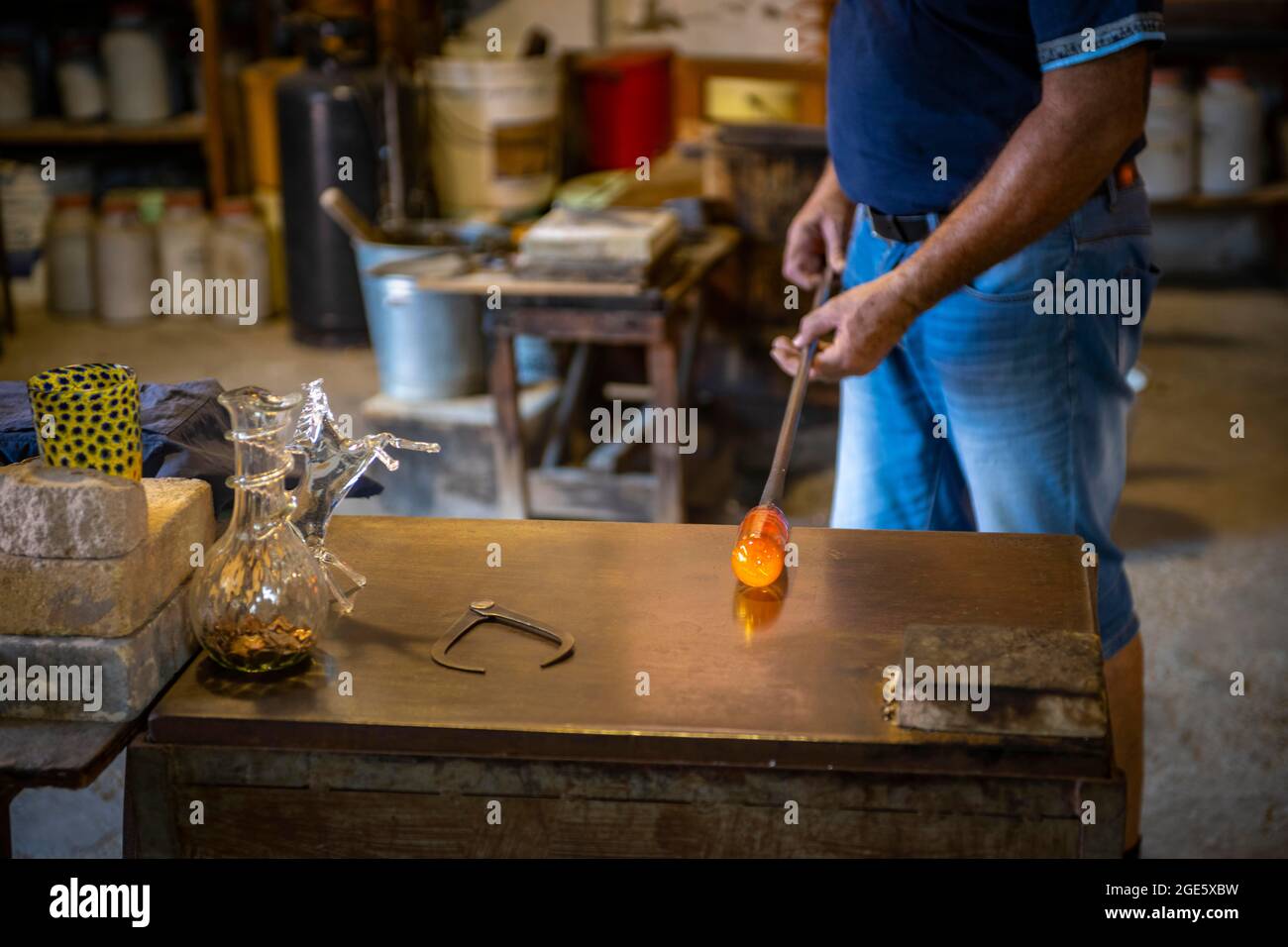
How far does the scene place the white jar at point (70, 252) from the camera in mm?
5852

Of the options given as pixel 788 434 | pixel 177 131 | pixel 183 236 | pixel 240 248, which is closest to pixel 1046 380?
pixel 788 434

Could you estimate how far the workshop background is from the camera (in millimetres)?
3439

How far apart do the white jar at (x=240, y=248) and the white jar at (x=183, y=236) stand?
41 mm

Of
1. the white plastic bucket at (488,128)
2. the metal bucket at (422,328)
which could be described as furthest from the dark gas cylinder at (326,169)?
the metal bucket at (422,328)

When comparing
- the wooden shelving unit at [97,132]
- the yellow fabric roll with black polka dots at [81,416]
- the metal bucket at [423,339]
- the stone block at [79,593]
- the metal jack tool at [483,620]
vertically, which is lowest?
the metal bucket at [423,339]

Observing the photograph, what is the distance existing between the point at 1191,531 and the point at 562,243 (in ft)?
5.85

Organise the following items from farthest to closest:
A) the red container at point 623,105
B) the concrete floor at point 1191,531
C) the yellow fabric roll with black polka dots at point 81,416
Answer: the red container at point 623,105 < the concrete floor at point 1191,531 < the yellow fabric roll with black polka dots at point 81,416

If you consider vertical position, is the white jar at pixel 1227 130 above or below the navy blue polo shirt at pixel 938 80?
below

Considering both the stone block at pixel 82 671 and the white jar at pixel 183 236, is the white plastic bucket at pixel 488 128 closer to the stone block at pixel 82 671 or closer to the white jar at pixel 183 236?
the white jar at pixel 183 236

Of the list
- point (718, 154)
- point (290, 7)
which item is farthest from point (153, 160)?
point (718, 154)

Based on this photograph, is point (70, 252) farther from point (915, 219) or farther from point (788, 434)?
point (788, 434)

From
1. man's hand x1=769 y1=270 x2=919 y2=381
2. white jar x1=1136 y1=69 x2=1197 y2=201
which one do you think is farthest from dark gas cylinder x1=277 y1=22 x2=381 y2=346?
man's hand x1=769 y1=270 x2=919 y2=381
